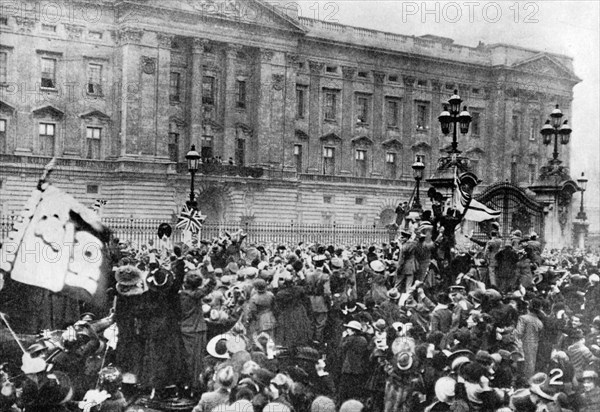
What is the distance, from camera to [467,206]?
64.0 feet

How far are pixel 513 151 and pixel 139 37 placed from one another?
30.5m

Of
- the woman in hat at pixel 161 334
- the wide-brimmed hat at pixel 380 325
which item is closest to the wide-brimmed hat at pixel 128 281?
the woman in hat at pixel 161 334

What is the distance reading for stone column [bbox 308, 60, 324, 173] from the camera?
5022 cm

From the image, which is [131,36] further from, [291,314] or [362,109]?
[291,314]

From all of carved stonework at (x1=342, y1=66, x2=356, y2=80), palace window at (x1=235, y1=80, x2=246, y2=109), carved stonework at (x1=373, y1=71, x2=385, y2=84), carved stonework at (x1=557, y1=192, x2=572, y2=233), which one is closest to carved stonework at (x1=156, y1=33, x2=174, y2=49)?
palace window at (x1=235, y1=80, x2=246, y2=109)

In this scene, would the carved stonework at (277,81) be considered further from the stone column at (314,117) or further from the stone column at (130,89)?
the stone column at (130,89)

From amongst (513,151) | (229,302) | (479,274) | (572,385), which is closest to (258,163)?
(513,151)

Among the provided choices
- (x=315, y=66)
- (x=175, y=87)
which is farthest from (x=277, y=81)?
(x=175, y=87)

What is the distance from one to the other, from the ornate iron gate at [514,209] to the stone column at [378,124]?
28078 millimetres

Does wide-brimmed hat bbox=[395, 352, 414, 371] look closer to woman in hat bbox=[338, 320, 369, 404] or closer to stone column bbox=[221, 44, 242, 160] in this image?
woman in hat bbox=[338, 320, 369, 404]

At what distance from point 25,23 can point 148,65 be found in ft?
22.1

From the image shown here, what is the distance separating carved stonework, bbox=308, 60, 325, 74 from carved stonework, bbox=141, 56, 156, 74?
11.3m

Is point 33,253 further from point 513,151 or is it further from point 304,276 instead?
point 513,151

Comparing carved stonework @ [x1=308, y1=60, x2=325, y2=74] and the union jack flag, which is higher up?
carved stonework @ [x1=308, y1=60, x2=325, y2=74]
